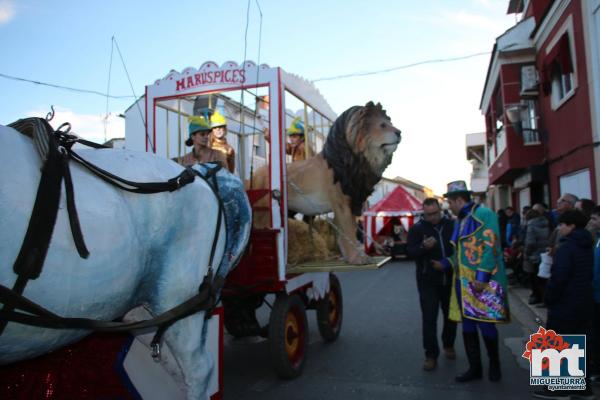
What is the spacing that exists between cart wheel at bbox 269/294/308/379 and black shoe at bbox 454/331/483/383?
5.08 feet

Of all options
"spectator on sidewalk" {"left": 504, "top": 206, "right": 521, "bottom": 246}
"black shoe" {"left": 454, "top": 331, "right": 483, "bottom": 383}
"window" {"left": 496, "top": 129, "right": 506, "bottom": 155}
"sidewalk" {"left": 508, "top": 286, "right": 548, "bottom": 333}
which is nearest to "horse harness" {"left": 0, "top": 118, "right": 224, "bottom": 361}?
"black shoe" {"left": 454, "top": 331, "right": 483, "bottom": 383}

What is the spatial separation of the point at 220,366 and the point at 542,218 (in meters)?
6.53

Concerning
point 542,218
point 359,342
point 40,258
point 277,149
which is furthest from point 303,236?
point 542,218

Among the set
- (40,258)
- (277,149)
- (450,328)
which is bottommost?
(450,328)

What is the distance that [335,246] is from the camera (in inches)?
252

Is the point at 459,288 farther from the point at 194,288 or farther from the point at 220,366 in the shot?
the point at 194,288

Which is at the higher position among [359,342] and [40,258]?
[40,258]

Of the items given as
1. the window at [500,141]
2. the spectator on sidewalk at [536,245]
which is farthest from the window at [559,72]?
the spectator on sidewalk at [536,245]

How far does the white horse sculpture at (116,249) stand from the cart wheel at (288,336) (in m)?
1.65

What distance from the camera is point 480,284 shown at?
13.5ft

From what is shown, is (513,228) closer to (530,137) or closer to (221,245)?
(530,137)

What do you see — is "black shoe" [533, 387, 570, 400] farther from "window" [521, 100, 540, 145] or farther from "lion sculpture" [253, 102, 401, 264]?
"window" [521, 100, 540, 145]

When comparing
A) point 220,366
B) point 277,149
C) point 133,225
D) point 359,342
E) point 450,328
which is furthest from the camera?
point 359,342

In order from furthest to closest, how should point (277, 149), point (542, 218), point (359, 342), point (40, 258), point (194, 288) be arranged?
point (542, 218)
point (359, 342)
point (277, 149)
point (194, 288)
point (40, 258)
